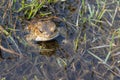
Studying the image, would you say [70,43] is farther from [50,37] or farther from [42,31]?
[42,31]

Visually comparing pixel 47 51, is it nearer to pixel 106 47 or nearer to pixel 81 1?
pixel 106 47

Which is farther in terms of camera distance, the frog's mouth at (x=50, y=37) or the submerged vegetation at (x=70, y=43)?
the frog's mouth at (x=50, y=37)

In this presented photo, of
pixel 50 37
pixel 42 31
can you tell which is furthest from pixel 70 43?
pixel 42 31

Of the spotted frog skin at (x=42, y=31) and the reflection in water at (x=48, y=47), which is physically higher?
the spotted frog skin at (x=42, y=31)

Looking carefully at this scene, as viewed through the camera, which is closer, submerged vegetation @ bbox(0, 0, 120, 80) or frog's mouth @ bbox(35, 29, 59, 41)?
submerged vegetation @ bbox(0, 0, 120, 80)

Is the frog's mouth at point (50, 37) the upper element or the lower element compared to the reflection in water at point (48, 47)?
upper

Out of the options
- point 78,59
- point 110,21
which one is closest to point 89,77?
point 78,59
